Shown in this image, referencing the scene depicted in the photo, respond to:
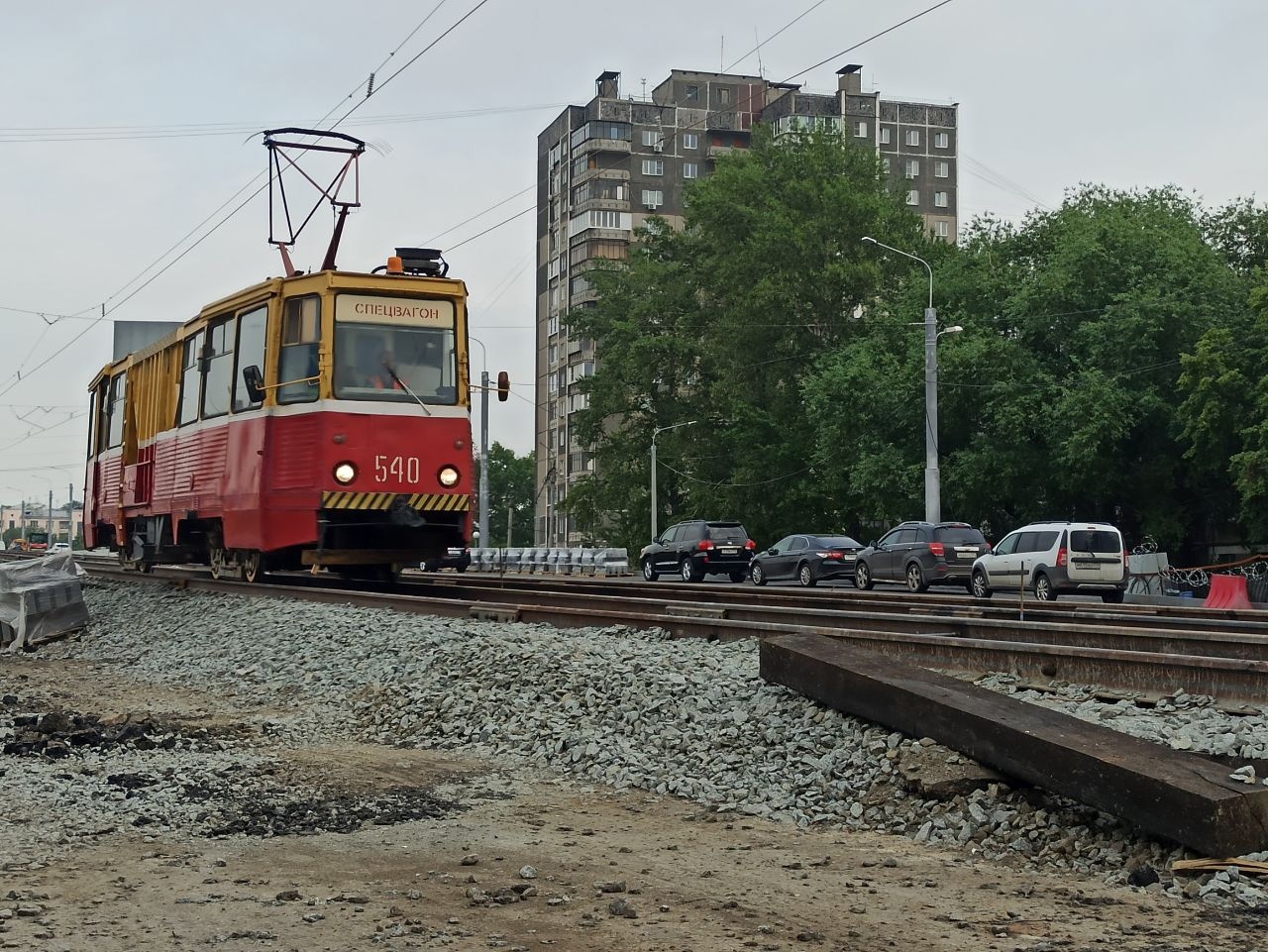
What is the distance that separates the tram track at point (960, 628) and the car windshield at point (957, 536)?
350 inches

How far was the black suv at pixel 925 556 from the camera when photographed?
30.4 metres

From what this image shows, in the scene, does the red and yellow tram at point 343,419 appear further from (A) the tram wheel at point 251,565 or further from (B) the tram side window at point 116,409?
(B) the tram side window at point 116,409

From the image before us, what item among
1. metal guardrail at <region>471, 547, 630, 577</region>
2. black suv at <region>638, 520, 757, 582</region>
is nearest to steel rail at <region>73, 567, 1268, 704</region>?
black suv at <region>638, 520, 757, 582</region>


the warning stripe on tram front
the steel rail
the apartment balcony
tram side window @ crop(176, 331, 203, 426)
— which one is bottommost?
the steel rail

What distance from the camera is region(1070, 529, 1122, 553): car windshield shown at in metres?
27.0

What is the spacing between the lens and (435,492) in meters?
18.6

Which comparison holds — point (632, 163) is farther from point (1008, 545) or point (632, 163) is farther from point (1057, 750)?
point (1057, 750)

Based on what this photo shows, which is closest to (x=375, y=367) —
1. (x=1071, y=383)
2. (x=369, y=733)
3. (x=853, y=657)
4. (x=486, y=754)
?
(x=369, y=733)

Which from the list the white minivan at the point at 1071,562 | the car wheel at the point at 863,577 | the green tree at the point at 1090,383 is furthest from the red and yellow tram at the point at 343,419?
the green tree at the point at 1090,383

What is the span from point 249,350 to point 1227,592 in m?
17.4

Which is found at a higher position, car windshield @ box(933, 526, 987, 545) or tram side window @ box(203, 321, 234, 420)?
tram side window @ box(203, 321, 234, 420)

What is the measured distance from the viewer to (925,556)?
Result: 3058 centimetres

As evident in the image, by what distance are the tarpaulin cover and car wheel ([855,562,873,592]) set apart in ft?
54.6

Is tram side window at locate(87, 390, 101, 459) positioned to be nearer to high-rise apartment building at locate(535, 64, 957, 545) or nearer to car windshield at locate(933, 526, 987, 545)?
car windshield at locate(933, 526, 987, 545)
